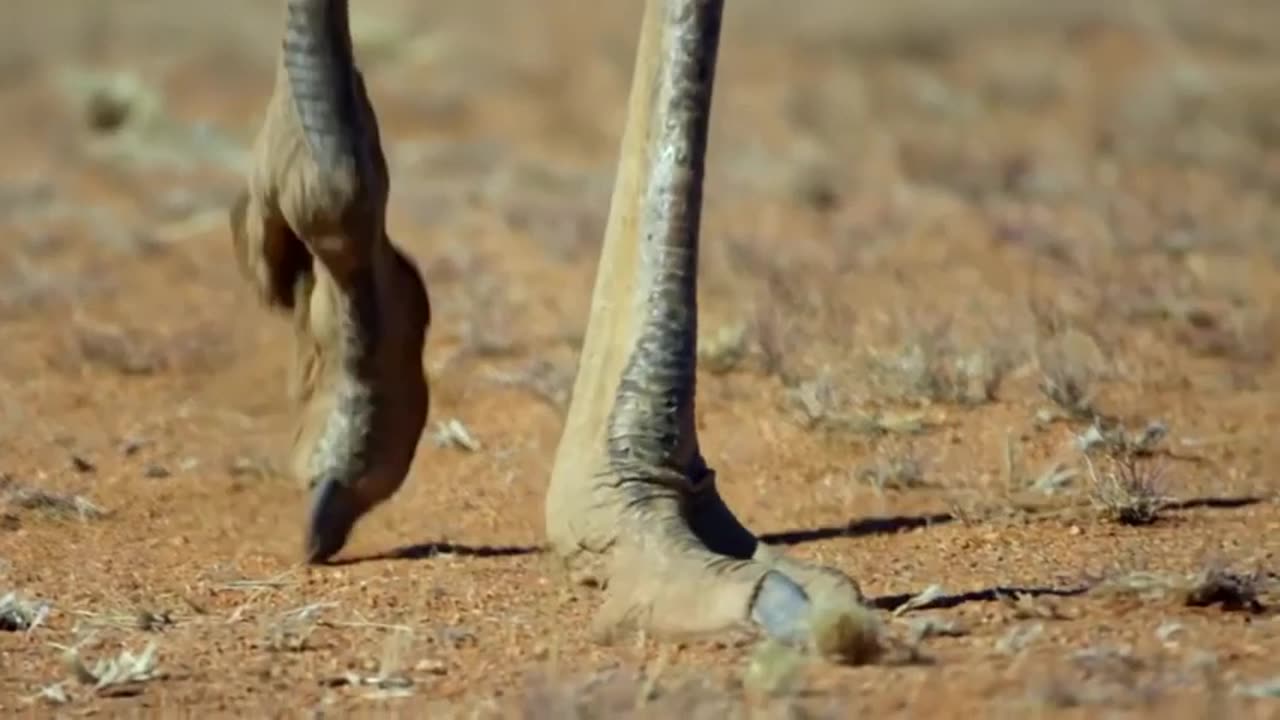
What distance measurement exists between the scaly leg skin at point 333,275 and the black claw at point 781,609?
1.58 metres

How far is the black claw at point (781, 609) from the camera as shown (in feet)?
15.1

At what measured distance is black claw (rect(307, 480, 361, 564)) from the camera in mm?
6113

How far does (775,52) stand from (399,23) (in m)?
4.34

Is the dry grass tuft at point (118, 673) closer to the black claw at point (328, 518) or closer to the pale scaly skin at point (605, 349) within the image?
the pale scaly skin at point (605, 349)

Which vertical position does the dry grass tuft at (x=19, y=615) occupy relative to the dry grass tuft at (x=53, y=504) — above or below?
above

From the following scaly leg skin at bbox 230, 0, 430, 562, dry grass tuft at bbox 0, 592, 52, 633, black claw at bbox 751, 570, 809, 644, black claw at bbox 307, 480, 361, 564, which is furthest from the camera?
black claw at bbox 307, 480, 361, 564

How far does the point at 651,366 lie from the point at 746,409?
9.68 ft

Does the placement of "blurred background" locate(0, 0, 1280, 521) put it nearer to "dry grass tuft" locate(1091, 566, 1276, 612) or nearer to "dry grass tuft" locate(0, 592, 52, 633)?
"dry grass tuft" locate(1091, 566, 1276, 612)

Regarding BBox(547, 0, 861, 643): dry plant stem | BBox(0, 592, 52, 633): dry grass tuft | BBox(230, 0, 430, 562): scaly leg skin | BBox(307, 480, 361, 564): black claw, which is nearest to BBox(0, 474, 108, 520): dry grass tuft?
BBox(230, 0, 430, 562): scaly leg skin

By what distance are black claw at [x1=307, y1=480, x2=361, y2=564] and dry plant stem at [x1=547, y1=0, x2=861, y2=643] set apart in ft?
2.92

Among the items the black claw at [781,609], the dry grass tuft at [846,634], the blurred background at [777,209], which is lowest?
the blurred background at [777,209]

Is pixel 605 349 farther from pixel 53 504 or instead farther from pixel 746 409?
pixel 746 409

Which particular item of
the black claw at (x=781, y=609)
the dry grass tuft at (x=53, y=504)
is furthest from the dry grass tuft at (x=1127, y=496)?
the dry grass tuft at (x=53, y=504)

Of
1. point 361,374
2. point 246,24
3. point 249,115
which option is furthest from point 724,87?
point 361,374
